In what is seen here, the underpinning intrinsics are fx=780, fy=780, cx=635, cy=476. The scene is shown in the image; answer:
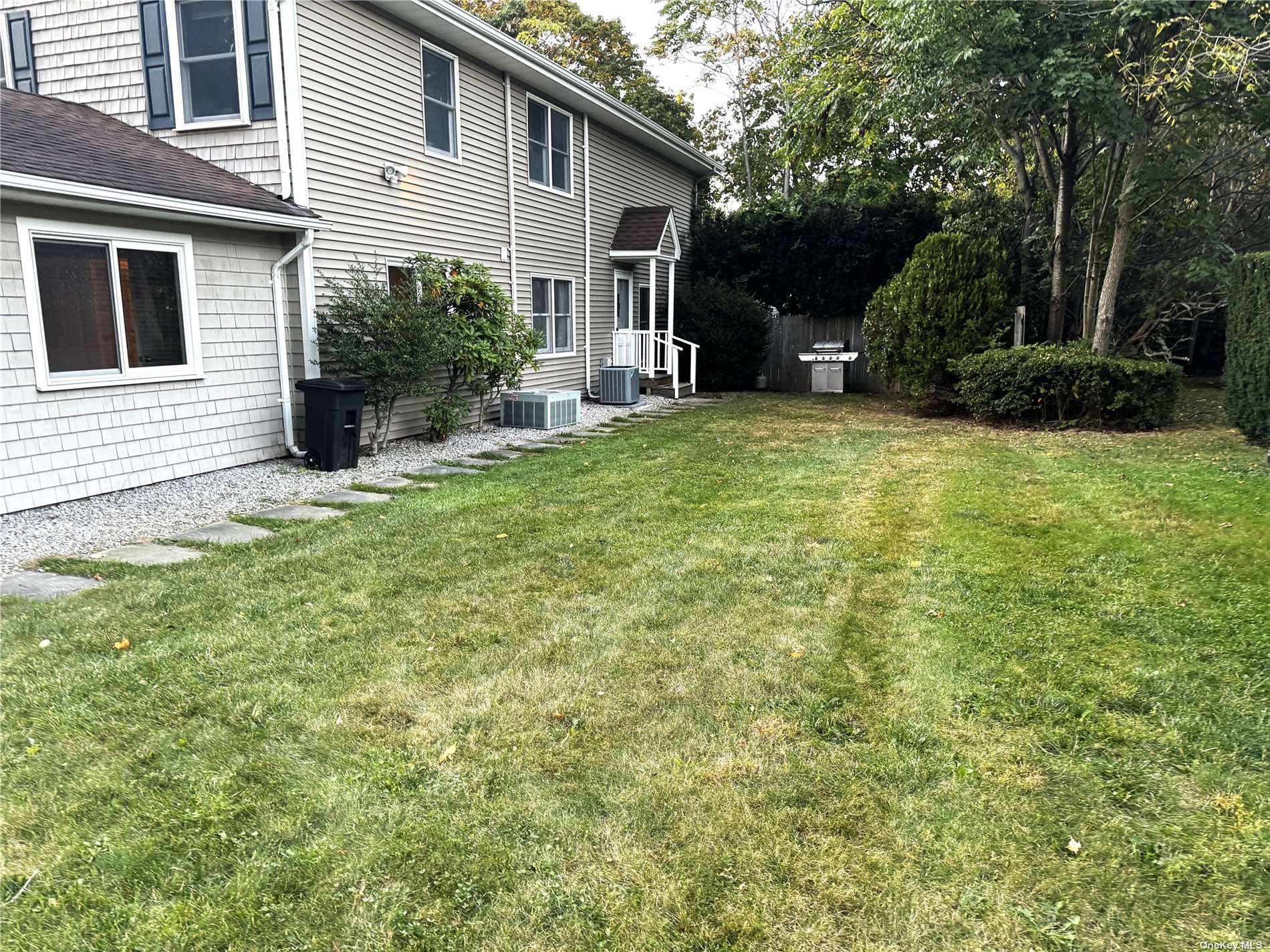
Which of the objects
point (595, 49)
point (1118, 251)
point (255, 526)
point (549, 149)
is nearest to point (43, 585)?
point (255, 526)

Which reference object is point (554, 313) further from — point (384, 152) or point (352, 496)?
point (352, 496)

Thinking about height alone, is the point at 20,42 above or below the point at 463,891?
above

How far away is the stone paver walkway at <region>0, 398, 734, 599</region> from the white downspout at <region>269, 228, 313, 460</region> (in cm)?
135

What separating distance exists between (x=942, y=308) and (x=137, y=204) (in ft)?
33.5

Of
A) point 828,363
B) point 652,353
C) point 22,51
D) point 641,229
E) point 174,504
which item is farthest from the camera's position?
point 828,363

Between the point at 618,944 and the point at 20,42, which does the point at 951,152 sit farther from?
the point at 618,944

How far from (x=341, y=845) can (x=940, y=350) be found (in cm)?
1138

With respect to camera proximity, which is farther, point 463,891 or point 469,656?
point 469,656

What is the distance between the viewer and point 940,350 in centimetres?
1179

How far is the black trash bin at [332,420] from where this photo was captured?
24.6 feet

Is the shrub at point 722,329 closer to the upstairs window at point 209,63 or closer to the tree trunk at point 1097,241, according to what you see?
the tree trunk at point 1097,241

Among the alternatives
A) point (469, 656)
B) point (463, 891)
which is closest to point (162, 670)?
point (469, 656)

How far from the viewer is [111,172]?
6348 millimetres

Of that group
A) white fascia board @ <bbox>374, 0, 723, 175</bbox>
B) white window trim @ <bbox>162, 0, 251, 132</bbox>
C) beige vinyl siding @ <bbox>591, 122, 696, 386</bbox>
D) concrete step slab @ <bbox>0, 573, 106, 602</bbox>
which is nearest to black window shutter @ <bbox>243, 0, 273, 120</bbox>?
white window trim @ <bbox>162, 0, 251, 132</bbox>
